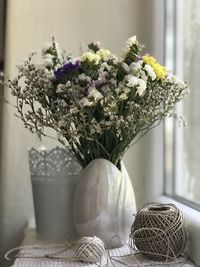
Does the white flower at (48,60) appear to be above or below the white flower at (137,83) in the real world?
above

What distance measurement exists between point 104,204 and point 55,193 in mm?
219

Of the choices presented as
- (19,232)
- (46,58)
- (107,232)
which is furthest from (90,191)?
(19,232)

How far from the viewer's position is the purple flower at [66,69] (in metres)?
1.14

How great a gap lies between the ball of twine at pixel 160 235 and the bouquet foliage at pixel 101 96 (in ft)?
0.68

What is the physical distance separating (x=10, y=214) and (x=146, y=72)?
0.69 metres

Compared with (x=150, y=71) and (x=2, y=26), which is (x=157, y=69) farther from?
(x=2, y=26)

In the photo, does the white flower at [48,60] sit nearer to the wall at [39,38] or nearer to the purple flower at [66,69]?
the purple flower at [66,69]

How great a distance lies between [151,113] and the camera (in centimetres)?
116

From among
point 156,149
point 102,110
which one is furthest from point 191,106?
point 102,110

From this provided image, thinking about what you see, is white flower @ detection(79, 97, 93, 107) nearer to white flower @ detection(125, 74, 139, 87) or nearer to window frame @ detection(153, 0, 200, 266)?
white flower @ detection(125, 74, 139, 87)

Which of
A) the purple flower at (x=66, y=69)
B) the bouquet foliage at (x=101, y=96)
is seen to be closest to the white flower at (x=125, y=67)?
the bouquet foliage at (x=101, y=96)

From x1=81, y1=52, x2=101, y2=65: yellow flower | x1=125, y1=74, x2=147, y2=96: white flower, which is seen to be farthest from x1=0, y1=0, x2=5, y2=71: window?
x1=125, y1=74, x2=147, y2=96: white flower

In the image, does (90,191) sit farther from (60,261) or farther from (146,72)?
(146,72)

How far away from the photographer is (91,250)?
3.46ft
